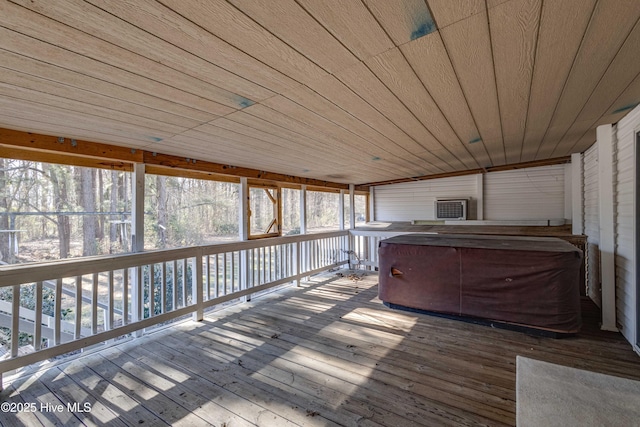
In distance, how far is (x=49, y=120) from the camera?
204 centimetres

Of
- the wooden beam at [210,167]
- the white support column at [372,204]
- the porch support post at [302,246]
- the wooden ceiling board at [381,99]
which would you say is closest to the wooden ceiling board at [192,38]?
the wooden ceiling board at [381,99]

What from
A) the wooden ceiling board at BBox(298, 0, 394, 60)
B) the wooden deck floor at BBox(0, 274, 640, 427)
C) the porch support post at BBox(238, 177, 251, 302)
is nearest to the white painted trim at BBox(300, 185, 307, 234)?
the porch support post at BBox(238, 177, 251, 302)

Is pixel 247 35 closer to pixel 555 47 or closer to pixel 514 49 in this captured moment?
pixel 514 49

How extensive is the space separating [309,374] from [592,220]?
4.30m

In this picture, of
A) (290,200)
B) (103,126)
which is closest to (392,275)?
(103,126)

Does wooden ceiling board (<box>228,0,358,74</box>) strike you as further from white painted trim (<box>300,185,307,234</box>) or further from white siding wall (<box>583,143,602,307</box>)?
white painted trim (<box>300,185,307,234</box>)

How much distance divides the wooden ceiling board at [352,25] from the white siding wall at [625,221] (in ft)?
8.59

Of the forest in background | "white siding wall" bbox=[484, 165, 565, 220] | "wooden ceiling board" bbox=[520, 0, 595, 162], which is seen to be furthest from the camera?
"white siding wall" bbox=[484, 165, 565, 220]

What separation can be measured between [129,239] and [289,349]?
7.82 ft

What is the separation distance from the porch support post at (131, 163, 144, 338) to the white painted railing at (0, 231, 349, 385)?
0.01 m

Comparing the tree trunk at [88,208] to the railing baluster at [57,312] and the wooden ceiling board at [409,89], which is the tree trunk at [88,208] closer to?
the railing baluster at [57,312]

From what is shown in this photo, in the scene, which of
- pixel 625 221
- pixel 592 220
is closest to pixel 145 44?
pixel 625 221

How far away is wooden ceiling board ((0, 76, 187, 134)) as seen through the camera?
142 centimetres

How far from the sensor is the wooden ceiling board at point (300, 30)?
100 cm
